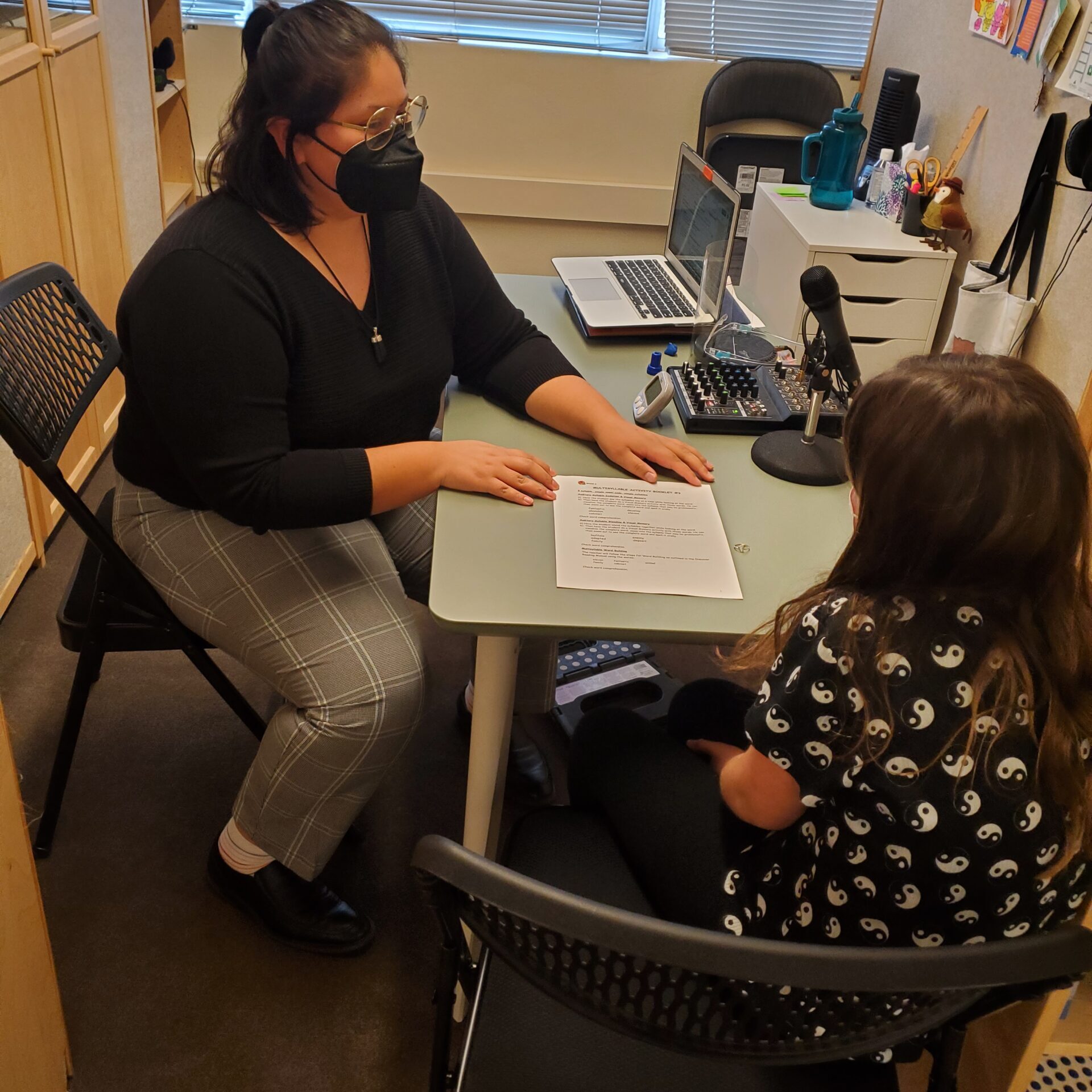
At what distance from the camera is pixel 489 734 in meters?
1.22

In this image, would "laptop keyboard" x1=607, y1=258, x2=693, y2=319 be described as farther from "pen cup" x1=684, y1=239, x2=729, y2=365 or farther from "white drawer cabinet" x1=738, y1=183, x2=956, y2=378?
"white drawer cabinet" x1=738, y1=183, x2=956, y2=378

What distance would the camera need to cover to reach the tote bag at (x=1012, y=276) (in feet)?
6.43

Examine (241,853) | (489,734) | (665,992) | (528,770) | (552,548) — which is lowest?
(528,770)

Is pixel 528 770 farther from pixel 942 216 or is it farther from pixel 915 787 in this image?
pixel 942 216

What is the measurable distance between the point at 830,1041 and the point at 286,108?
3.81ft

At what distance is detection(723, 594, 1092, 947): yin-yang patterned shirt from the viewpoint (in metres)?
0.77

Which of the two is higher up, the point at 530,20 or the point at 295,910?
the point at 530,20

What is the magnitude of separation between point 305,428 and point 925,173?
180 cm

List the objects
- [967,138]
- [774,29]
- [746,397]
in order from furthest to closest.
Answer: [774,29]
[967,138]
[746,397]

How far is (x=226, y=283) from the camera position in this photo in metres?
1.20

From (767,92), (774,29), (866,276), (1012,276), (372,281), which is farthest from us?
(774,29)

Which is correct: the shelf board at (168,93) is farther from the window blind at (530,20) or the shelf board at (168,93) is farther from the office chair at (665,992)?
the office chair at (665,992)

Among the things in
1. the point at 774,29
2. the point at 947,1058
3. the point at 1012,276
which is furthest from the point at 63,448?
the point at 774,29

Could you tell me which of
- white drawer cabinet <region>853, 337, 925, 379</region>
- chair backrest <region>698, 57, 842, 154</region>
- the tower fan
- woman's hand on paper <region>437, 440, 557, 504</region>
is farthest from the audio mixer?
chair backrest <region>698, 57, 842, 154</region>
